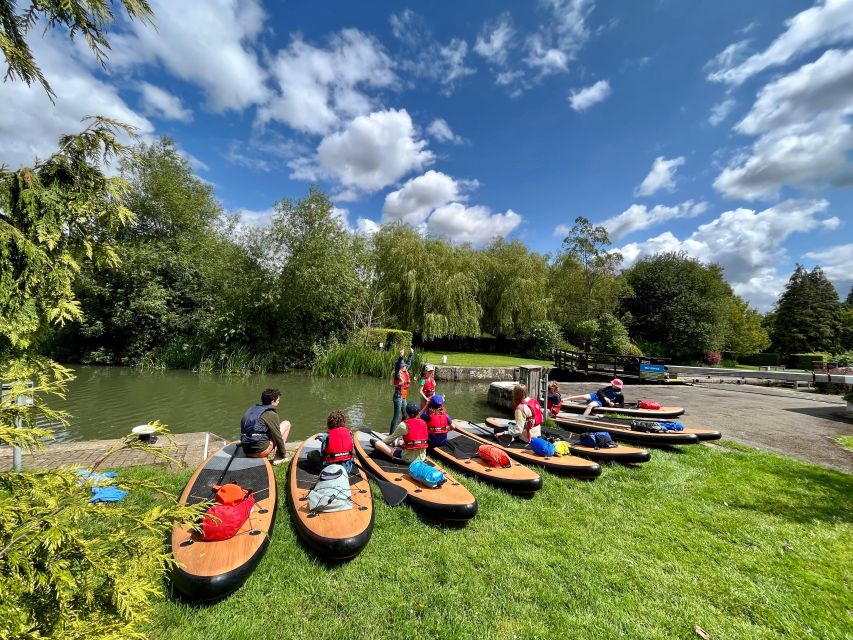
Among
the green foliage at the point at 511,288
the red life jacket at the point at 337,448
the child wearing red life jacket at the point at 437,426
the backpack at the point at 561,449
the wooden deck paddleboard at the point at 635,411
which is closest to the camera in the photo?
the red life jacket at the point at 337,448

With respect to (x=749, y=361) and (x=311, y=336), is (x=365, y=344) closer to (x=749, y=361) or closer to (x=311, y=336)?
(x=311, y=336)

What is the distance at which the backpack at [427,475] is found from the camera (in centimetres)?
420

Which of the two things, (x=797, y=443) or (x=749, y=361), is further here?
(x=749, y=361)

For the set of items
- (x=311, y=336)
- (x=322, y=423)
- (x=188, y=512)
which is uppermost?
(x=311, y=336)

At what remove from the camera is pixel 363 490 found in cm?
396

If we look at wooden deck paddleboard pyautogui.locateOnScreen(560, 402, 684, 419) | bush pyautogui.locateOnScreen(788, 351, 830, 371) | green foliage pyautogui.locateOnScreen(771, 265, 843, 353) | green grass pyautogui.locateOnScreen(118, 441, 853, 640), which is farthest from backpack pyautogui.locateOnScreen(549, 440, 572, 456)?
green foliage pyautogui.locateOnScreen(771, 265, 843, 353)

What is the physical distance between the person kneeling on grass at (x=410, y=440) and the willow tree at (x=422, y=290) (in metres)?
15.6

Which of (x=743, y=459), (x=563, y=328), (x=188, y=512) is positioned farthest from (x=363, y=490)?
(x=563, y=328)

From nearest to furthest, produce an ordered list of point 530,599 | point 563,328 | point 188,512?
1. point 188,512
2. point 530,599
3. point 563,328

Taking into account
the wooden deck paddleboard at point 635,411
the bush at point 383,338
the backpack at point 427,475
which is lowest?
the backpack at point 427,475

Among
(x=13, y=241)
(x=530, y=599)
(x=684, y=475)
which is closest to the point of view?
(x=13, y=241)

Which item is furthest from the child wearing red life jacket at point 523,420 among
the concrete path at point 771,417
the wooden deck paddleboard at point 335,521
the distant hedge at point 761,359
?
the distant hedge at point 761,359

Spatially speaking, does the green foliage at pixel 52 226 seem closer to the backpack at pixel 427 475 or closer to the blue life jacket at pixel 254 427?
the blue life jacket at pixel 254 427

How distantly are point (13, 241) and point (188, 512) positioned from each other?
1.59 metres
